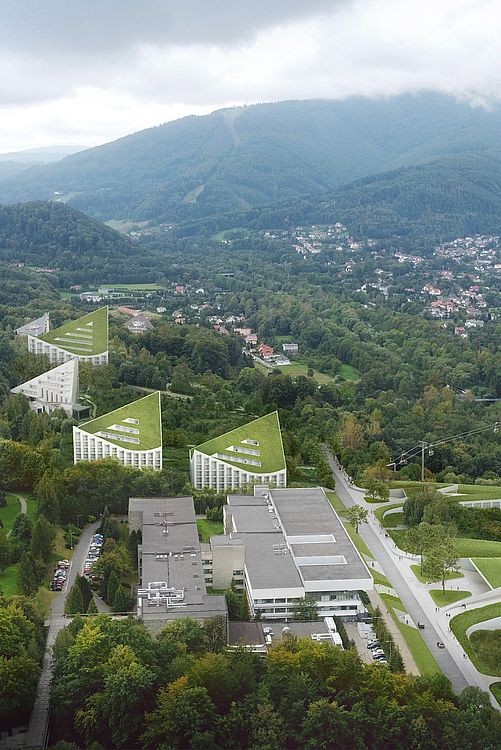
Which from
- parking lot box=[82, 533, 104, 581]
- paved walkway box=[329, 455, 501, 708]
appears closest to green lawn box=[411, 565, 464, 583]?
paved walkway box=[329, 455, 501, 708]

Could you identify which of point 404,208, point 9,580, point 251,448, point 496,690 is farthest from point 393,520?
point 404,208

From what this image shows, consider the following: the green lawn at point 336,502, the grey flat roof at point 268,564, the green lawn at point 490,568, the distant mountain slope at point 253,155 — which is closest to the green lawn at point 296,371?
the green lawn at point 336,502

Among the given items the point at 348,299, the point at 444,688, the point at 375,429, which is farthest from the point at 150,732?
the point at 348,299

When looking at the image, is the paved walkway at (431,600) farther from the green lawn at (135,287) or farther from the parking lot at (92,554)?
the green lawn at (135,287)

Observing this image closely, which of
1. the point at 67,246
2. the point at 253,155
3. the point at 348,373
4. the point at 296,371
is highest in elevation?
the point at 253,155

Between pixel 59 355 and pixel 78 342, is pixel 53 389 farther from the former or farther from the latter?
pixel 78 342

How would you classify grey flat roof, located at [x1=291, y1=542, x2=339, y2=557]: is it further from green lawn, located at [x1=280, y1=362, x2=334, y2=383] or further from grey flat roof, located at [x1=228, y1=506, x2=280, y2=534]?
green lawn, located at [x1=280, y1=362, x2=334, y2=383]
